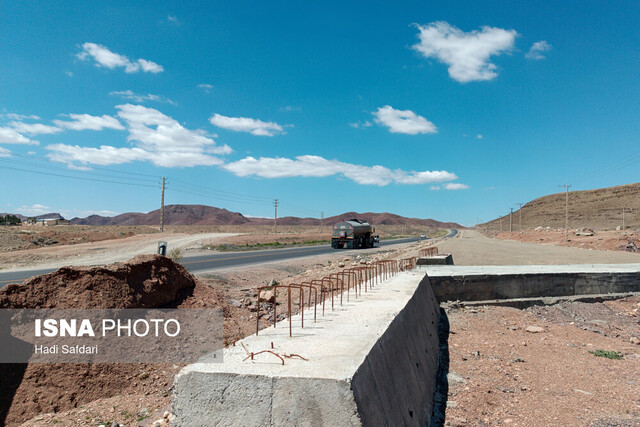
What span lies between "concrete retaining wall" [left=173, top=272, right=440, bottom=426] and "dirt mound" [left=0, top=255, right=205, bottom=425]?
92.4 inches

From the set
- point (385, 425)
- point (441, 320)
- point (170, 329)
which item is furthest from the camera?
point (441, 320)

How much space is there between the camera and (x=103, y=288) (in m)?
6.99

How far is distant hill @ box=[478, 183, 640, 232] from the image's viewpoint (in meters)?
84.5

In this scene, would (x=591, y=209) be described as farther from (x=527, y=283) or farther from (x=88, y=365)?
(x=88, y=365)

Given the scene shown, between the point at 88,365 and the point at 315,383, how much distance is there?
4.22m

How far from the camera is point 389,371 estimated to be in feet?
13.5

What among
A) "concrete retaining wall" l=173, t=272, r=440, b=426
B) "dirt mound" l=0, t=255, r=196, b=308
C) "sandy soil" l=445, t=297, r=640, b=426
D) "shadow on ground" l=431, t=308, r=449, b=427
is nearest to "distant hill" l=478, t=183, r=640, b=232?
"sandy soil" l=445, t=297, r=640, b=426

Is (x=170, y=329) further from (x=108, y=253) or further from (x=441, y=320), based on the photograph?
(x=108, y=253)

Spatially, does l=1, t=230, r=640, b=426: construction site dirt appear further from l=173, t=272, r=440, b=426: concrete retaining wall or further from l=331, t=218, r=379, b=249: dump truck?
l=331, t=218, r=379, b=249: dump truck

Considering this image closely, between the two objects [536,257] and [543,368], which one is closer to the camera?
[543,368]

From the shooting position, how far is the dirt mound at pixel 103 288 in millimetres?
6430

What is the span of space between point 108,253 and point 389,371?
85.4 feet

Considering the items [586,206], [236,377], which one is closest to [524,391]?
[236,377]

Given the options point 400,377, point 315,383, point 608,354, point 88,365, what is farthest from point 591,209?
point 315,383
